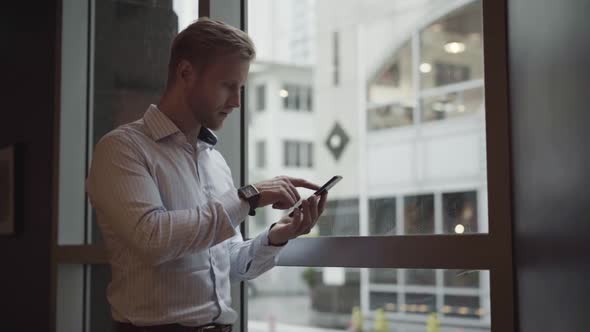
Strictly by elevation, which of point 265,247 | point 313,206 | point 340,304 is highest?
point 313,206

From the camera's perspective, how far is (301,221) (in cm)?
170

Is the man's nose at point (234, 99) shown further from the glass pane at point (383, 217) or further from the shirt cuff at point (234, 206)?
the glass pane at point (383, 217)

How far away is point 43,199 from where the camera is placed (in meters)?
3.45

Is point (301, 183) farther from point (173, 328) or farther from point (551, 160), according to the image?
point (551, 160)

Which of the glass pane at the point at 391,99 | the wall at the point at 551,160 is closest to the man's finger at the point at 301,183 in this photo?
the wall at the point at 551,160

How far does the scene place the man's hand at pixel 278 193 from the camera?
66.3 inches

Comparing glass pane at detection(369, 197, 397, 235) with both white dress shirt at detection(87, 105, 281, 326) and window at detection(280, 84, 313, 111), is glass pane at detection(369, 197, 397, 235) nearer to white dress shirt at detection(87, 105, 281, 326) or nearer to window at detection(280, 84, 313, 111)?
white dress shirt at detection(87, 105, 281, 326)

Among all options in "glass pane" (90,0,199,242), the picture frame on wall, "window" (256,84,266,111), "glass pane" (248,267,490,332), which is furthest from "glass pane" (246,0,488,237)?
"glass pane" (248,267,490,332)

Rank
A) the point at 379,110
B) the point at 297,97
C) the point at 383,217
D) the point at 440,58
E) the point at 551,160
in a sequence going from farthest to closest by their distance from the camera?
the point at 297,97
the point at 379,110
the point at 440,58
the point at 383,217
the point at 551,160

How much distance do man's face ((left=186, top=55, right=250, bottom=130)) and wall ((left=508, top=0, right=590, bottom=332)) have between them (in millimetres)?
683

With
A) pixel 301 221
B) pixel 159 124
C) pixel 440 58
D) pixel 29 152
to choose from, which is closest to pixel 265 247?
pixel 301 221

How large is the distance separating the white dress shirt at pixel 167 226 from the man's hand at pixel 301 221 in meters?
0.06

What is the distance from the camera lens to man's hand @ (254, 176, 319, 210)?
168 cm

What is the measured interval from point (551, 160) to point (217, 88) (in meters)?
0.84
